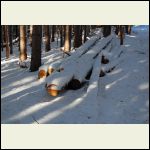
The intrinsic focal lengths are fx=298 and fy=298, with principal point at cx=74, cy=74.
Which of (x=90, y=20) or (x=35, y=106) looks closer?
(x=90, y=20)

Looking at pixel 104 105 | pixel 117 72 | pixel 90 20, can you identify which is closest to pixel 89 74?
pixel 117 72

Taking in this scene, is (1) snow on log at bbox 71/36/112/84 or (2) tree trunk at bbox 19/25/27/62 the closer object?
(1) snow on log at bbox 71/36/112/84

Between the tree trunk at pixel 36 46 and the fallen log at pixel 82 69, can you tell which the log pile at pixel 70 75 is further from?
the tree trunk at pixel 36 46

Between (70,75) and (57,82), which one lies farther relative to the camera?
(70,75)

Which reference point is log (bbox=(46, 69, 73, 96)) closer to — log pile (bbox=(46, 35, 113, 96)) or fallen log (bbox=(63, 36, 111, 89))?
log pile (bbox=(46, 35, 113, 96))

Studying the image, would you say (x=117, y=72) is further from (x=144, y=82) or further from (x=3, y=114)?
(x=3, y=114)

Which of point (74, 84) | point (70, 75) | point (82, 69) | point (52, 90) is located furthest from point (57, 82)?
point (82, 69)

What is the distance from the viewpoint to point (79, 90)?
9.00 meters

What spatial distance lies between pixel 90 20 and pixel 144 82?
340 cm

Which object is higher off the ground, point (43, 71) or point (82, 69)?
point (82, 69)

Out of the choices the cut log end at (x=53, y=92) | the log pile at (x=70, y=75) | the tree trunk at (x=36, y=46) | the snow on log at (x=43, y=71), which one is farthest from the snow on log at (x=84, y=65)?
the tree trunk at (x=36, y=46)

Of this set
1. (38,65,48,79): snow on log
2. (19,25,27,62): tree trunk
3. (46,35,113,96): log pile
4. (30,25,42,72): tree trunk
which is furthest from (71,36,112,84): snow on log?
(19,25,27,62): tree trunk

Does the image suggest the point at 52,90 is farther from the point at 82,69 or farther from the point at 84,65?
the point at 84,65

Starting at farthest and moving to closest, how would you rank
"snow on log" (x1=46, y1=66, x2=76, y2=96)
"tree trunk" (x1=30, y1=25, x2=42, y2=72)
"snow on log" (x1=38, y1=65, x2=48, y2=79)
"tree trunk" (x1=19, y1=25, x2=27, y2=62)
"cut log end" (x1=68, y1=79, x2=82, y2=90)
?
"tree trunk" (x1=19, y1=25, x2=27, y2=62)
"tree trunk" (x1=30, y1=25, x2=42, y2=72)
"snow on log" (x1=38, y1=65, x2=48, y2=79)
"cut log end" (x1=68, y1=79, x2=82, y2=90)
"snow on log" (x1=46, y1=66, x2=76, y2=96)
